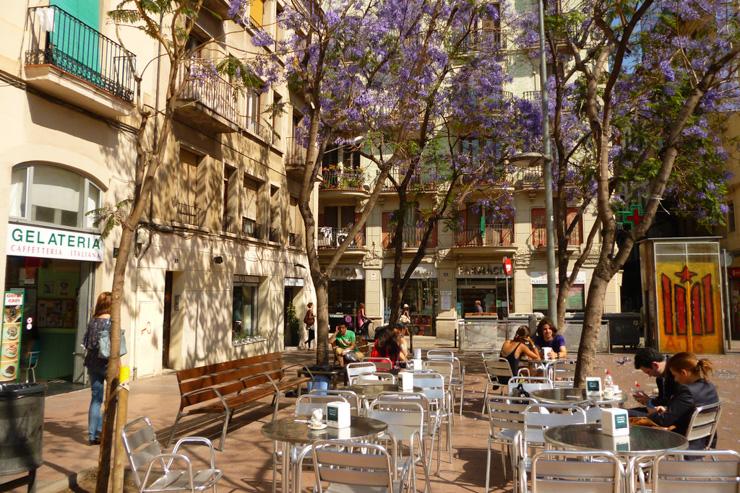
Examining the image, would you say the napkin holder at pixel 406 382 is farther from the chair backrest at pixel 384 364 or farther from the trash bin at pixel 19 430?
the trash bin at pixel 19 430

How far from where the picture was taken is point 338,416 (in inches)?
183

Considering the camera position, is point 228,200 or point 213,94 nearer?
point 213,94

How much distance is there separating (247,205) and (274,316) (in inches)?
158

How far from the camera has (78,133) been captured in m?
11.5

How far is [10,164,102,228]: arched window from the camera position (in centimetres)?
1041

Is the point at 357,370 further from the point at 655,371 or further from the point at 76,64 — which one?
the point at 76,64

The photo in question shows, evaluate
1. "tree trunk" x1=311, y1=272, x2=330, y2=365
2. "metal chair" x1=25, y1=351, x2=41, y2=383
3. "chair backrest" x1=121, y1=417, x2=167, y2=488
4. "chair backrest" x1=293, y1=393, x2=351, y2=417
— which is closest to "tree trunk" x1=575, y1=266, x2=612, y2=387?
"chair backrest" x1=293, y1=393, x2=351, y2=417

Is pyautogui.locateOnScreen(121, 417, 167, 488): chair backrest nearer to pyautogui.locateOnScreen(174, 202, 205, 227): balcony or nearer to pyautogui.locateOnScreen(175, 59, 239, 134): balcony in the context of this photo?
pyautogui.locateOnScreen(175, 59, 239, 134): balcony

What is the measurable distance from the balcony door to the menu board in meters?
4.20

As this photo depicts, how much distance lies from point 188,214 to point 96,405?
8579 millimetres

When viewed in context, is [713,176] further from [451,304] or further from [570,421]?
[451,304]

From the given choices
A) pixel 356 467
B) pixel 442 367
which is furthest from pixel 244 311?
pixel 356 467

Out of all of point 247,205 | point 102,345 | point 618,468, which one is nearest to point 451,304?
point 247,205

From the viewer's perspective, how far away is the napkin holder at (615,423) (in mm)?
4436
